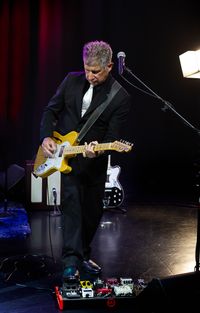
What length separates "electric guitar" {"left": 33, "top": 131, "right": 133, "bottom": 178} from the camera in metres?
3.48

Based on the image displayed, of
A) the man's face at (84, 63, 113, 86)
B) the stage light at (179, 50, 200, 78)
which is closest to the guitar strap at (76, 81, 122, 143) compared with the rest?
the man's face at (84, 63, 113, 86)

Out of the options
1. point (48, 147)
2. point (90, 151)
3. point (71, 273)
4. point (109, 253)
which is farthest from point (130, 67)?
point (71, 273)

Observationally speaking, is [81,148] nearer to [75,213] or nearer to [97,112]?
[97,112]

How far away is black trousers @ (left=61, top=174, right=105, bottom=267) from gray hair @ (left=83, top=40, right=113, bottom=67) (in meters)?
0.89

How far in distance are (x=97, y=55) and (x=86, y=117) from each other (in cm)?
49

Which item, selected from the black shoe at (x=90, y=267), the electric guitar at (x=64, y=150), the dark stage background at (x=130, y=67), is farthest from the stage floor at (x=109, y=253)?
the dark stage background at (x=130, y=67)

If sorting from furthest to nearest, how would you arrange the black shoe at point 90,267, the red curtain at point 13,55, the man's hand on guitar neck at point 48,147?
the red curtain at point 13,55
the black shoe at point 90,267
the man's hand on guitar neck at point 48,147

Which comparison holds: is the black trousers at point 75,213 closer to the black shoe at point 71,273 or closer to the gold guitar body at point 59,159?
the black shoe at point 71,273

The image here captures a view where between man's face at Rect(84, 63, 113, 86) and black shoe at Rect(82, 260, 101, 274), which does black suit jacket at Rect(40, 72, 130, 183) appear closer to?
man's face at Rect(84, 63, 113, 86)

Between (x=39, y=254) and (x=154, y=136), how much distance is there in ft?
13.4

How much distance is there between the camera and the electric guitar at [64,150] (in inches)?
137

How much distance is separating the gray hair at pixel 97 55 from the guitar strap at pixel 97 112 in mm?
254

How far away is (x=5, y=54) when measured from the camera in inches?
288

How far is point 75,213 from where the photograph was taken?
3.85m
